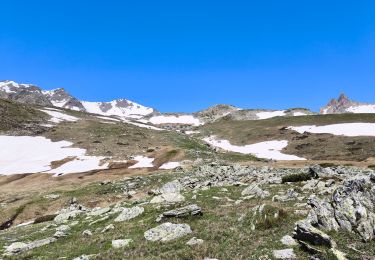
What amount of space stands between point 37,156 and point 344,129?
10338 centimetres

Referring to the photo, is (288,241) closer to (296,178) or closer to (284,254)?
(284,254)

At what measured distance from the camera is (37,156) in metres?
108

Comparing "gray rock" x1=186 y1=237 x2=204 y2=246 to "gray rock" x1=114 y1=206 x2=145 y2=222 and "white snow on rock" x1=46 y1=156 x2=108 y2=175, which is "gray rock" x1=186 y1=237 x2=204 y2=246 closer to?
"gray rock" x1=114 y1=206 x2=145 y2=222

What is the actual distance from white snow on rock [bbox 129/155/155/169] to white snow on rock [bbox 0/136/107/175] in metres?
7.70

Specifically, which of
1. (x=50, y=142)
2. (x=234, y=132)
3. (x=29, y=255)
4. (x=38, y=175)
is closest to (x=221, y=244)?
(x=29, y=255)

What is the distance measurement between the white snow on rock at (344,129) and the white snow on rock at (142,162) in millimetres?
75444

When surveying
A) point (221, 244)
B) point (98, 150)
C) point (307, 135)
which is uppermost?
point (307, 135)

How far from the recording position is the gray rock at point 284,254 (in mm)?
20156

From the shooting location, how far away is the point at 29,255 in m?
26.0

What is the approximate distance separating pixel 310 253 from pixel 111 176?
59.4m

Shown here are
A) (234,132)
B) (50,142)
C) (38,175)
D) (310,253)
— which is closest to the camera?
(310,253)

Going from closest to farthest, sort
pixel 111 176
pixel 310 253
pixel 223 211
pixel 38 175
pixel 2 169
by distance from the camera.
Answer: pixel 310 253 → pixel 223 211 → pixel 111 176 → pixel 38 175 → pixel 2 169

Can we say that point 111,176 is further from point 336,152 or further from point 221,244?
point 336,152

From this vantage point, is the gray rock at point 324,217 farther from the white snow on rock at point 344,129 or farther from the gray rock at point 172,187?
the white snow on rock at point 344,129
